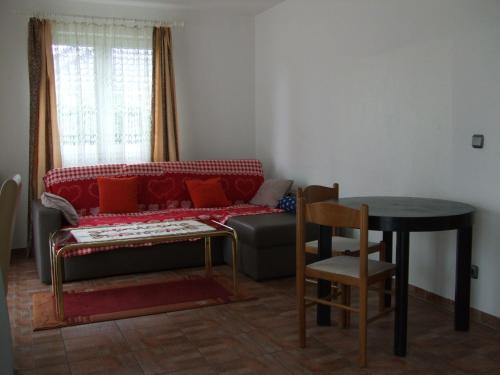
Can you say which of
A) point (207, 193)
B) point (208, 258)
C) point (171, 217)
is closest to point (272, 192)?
point (207, 193)

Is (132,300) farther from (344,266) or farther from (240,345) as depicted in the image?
A: (344,266)

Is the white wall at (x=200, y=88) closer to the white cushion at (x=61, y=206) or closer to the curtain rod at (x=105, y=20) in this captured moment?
the curtain rod at (x=105, y=20)

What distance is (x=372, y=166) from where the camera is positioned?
165 inches

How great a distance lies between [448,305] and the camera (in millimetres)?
3537

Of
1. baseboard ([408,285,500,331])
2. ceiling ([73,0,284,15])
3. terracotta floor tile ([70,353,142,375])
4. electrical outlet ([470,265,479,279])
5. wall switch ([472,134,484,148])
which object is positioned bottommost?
terracotta floor tile ([70,353,142,375])

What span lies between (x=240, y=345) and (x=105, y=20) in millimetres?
3598

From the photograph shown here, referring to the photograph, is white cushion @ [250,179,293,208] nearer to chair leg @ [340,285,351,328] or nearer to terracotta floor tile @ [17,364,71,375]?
chair leg @ [340,285,351,328]

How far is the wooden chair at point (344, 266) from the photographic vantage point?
8.77 ft

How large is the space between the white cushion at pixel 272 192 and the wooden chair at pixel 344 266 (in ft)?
6.77

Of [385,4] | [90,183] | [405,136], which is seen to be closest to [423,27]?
[385,4]

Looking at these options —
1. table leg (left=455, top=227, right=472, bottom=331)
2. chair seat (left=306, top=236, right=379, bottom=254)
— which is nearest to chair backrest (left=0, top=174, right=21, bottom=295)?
chair seat (left=306, top=236, right=379, bottom=254)

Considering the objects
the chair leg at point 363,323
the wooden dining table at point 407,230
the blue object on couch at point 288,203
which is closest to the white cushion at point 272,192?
the blue object on couch at point 288,203

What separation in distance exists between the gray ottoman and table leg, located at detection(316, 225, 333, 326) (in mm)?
950

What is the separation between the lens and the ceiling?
5.25m
